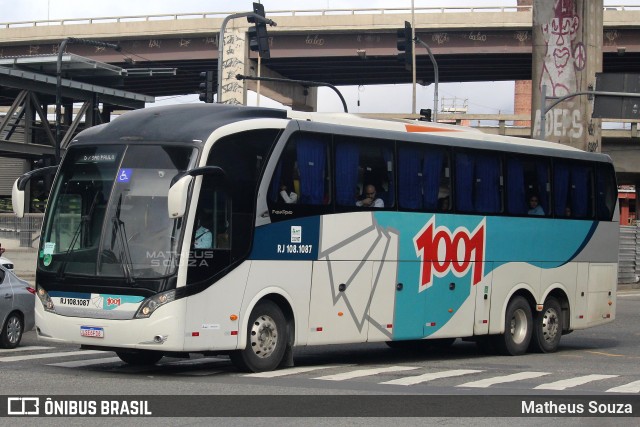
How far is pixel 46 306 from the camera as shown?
15820 millimetres

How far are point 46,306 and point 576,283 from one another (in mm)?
10881

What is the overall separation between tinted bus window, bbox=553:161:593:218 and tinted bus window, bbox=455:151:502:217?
187 cm

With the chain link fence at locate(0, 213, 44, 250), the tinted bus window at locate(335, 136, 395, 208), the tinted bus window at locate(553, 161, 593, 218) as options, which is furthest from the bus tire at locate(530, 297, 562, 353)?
the chain link fence at locate(0, 213, 44, 250)

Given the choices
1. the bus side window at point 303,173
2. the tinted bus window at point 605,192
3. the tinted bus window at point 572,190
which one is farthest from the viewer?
the tinted bus window at point 605,192

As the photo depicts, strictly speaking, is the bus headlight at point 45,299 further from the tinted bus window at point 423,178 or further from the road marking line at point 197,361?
the tinted bus window at point 423,178

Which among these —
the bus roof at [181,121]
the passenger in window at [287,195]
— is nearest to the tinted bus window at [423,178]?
the bus roof at [181,121]

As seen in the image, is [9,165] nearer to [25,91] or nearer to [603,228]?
[25,91]

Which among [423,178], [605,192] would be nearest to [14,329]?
[423,178]

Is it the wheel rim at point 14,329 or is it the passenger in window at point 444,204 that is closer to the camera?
the wheel rim at point 14,329

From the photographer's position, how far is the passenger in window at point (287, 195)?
54.2ft

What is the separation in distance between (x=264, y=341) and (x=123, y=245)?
232cm

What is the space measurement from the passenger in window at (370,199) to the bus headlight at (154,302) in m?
3.92

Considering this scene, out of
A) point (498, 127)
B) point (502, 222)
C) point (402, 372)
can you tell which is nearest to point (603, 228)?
point (502, 222)

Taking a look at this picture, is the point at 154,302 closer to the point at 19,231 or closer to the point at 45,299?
the point at 45,299
